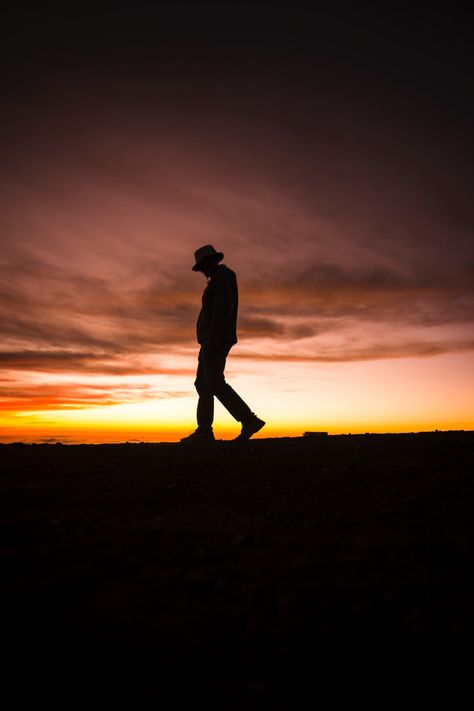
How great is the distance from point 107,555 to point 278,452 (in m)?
3.88

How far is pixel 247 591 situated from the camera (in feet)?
7.88

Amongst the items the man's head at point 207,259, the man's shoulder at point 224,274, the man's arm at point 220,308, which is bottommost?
the man's arm at point 220,308

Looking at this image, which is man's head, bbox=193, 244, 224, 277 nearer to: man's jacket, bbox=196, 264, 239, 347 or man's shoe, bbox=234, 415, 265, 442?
man's jacket, bbox=196, 264, 239, 347

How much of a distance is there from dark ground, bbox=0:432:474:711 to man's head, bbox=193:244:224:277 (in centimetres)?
484

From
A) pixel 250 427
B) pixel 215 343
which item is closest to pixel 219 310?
pixel 215 343

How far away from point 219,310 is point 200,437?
7.70 ft

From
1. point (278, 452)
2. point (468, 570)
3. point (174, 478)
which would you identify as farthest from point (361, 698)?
point (278, 452)

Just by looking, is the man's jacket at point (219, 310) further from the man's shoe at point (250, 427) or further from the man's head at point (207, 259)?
the man's shoe at point (250, 427)

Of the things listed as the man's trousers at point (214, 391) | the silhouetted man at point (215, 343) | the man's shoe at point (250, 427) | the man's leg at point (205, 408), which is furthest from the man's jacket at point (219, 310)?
the man's shoe at point (250, 427)

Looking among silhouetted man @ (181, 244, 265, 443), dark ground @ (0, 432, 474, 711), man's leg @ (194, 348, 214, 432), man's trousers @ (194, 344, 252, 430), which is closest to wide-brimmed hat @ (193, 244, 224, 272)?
silhouetted man @ (181, 244, 265, 443)

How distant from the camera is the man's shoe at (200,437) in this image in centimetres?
834

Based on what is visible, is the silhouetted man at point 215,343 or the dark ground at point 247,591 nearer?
the dark ground at point 247,591

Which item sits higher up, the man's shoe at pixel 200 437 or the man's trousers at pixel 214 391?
the man's trousers at pixel 214 391

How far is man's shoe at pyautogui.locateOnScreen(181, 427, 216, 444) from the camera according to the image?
27.4 feet
